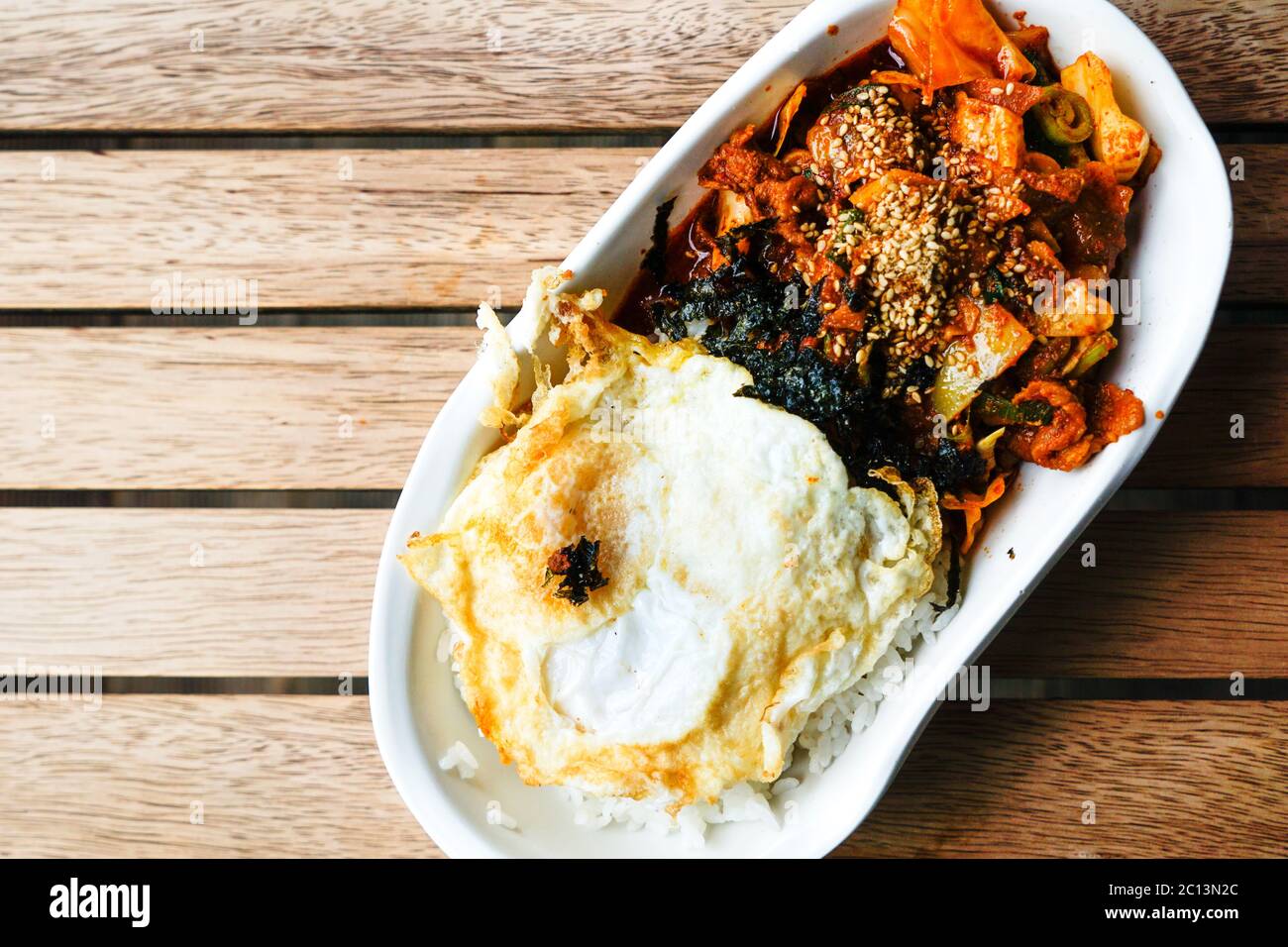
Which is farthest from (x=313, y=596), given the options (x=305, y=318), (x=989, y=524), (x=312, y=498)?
(x=989, y=524)

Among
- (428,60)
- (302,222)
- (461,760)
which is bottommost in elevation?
(461,760)

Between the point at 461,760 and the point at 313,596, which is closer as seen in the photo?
the point at 461,760

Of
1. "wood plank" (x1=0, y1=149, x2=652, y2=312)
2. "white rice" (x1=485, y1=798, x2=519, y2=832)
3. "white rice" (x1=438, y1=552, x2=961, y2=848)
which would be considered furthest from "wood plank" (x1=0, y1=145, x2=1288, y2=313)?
"white rice" (x1=485, y1=798, x2=519, y2=832)

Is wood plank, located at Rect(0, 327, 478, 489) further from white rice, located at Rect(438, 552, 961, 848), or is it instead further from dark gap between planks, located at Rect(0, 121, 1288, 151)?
white rice, located at Rect(438, 552, 961, 848)

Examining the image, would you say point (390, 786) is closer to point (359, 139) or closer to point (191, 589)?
point (191, 589)

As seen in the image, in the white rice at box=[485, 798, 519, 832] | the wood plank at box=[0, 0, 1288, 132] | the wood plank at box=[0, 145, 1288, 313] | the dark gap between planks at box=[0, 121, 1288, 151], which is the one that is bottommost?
the white rice at box=[485, 798, 519, 832]

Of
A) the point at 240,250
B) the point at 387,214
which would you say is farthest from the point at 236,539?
the point at 387,214

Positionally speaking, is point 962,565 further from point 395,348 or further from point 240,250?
point 240,250
